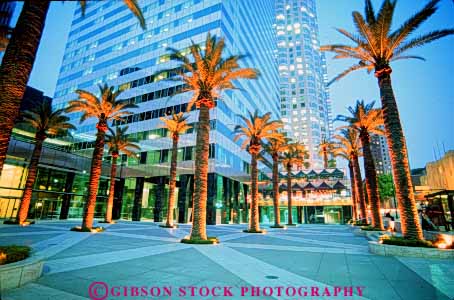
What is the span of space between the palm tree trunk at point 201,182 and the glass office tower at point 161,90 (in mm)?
15770

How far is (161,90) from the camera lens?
3966cm

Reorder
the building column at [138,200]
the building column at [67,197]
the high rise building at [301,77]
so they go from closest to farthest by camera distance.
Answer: the building column at [67,197]
the building column at [138,200]
the high rise building at [301,77]

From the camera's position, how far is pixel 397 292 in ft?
18.7

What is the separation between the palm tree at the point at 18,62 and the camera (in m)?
6.85

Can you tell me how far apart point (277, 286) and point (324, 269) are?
9.18 ft

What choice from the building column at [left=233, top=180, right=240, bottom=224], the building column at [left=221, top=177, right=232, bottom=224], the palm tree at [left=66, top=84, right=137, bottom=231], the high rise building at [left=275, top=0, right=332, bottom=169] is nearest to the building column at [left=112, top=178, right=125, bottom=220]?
the building column at [left=221, top=177, right=232, bottom=224]

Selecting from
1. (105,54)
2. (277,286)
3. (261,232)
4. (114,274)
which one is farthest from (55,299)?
(105,54)

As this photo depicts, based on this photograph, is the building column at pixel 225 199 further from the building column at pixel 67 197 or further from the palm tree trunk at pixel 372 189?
the building column at pixel 67 197

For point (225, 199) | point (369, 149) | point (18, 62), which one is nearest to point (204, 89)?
point (18, 62)

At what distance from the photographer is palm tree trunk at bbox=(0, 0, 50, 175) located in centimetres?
685

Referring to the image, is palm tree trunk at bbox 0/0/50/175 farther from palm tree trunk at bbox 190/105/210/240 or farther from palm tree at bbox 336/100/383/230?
palm tree at bbox 336/100/383/230

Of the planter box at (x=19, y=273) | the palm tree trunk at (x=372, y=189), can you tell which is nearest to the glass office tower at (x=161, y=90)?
the palm tree trunk at (x=372, y=189)

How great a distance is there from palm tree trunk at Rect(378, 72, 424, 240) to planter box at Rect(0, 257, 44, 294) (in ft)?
47.9

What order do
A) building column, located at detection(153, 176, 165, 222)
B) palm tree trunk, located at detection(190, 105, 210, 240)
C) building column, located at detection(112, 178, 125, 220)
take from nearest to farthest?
1. palm tree trunk, located at detection(190, 105, 210, 240)
2. building column, located at detection(153, 176, 165, 222)
3. building column, located at detection(112, 178, 125, 220)
